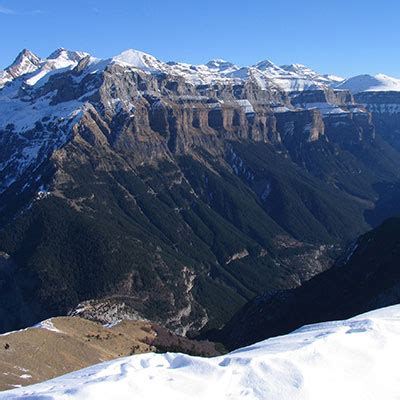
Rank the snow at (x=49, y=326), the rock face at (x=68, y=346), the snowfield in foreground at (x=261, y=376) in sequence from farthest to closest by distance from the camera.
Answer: the snow at (x=49, y=326)
the rock face at (x=68, y=346)
the snowfield in foreground at (x=261, y=376)

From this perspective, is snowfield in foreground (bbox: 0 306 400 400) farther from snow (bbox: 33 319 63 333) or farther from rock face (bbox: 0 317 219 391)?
snow (bbox: 33 319 63 333)

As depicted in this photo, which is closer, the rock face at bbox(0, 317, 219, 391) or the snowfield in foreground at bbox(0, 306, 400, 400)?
the snowfield in foreground at bbox(0, 306, 400, 400)

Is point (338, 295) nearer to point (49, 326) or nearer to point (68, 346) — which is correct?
point (68, 346)

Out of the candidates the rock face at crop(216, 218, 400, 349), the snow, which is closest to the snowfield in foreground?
the rock face at crop(216, 218, 400, 349)

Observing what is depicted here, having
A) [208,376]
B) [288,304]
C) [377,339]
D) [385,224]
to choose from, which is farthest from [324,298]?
[208,376]

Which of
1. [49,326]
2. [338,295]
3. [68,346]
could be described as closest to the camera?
[68,346]

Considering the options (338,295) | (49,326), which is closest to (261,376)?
(49,326)

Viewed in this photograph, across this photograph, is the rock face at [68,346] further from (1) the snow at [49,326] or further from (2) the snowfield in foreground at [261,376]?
(2) the snowfield in foreground at [261,376]

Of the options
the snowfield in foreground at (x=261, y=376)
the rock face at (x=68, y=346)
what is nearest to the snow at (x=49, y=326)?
the rock face at (x=68, y=346)
